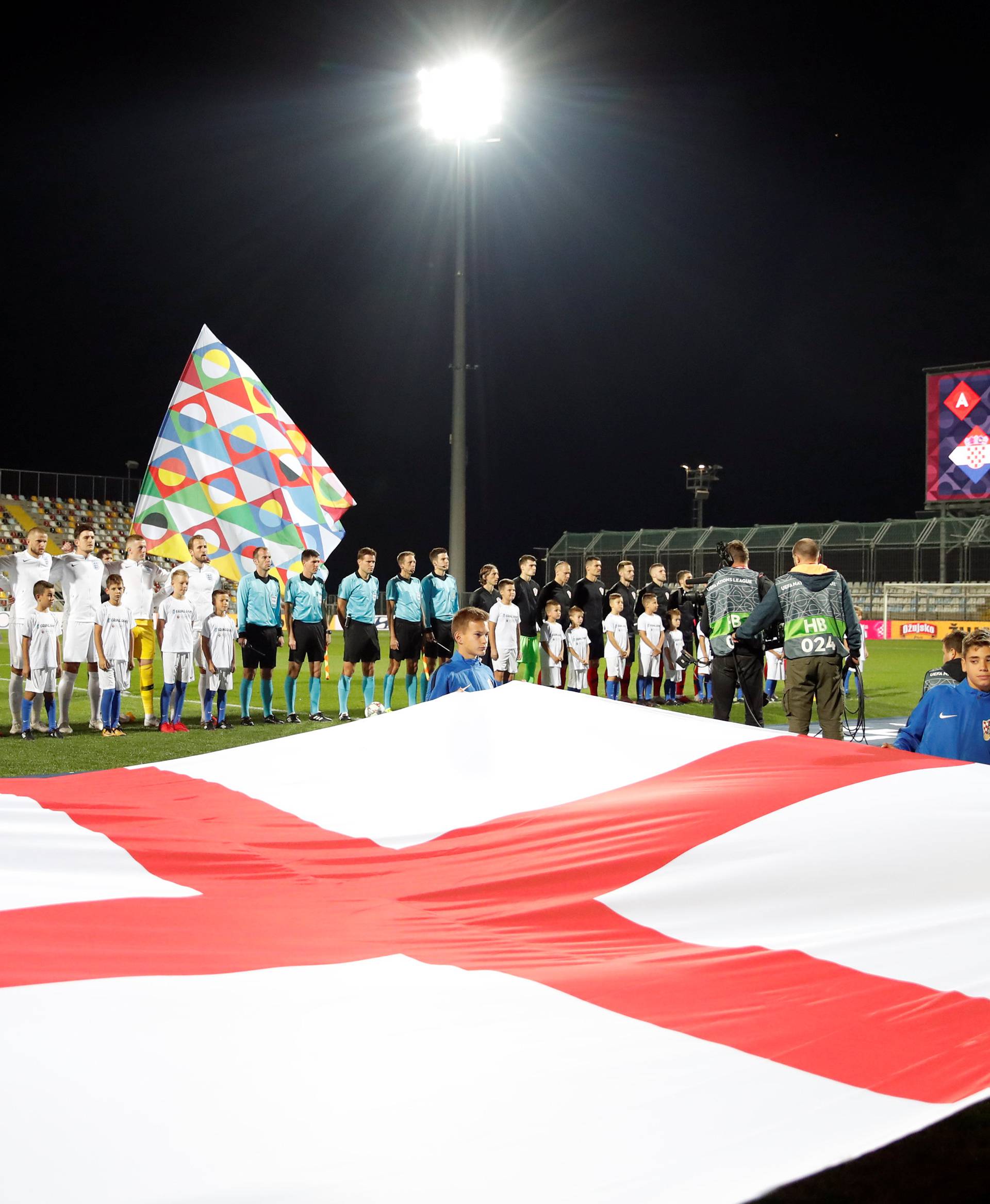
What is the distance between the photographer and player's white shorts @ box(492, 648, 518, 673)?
1194cm

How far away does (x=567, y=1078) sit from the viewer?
5.53ft

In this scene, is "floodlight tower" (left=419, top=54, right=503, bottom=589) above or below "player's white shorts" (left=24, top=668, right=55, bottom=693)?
above

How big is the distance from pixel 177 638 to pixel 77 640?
889 millimetres

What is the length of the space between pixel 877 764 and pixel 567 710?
1258 mm

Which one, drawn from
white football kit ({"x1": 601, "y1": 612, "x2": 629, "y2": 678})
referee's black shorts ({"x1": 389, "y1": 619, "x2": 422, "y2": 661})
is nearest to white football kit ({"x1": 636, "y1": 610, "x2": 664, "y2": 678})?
white football kit ({"x1": 601, "y1": 612, "x2": 629, "y2": 678})

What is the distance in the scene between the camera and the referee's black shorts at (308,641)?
11258mm

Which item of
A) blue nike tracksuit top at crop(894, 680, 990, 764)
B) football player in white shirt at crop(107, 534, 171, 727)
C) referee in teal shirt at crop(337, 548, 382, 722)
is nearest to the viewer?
blue nike tracksuit top at crop(894, 680, 990, 764)

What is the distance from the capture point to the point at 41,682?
32.1 ft

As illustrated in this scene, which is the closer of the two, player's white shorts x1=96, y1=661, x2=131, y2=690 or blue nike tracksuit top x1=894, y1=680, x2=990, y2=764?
blue nike tracksuit top x1=894, y1=680, x2=990, y2=764

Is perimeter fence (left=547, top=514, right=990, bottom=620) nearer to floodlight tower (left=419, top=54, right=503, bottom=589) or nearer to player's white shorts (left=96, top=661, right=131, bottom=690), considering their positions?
floodlight tower (left=419, top=54, right=503, bottom=589)

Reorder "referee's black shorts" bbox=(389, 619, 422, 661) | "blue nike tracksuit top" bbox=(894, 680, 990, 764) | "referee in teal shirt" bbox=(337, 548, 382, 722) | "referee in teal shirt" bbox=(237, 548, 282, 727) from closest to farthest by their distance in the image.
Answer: "blue nike tracksuit top" bbox=(894, 680, 990, 764) < "referee in teal shirt" bbox=(237, 548, 282, 727) < "referee in teal shirt" bbox=(337, 548, 382, 722) < "referee's black shorts" bbox=(389, 619, 422, 661)

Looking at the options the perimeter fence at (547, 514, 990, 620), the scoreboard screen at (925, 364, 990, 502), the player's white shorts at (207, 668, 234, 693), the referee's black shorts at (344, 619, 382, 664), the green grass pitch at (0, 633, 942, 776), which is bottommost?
the green grass pitch at (0, 633, 942, 776)

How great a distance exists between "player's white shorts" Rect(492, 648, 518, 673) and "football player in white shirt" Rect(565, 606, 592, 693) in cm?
66

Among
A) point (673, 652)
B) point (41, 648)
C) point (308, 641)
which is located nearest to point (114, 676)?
point (41, 648)
